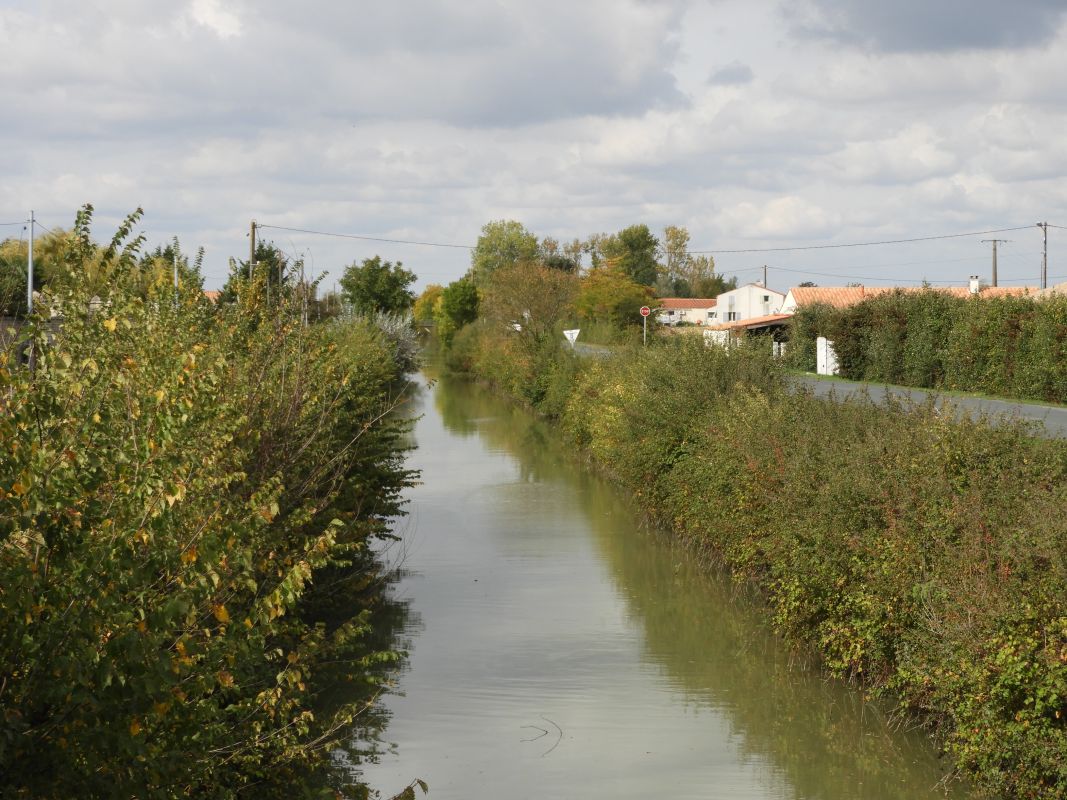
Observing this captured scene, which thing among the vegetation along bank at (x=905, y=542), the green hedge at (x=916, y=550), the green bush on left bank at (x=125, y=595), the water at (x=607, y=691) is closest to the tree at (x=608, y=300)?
the water at (x=607, y=691)

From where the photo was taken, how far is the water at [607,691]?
1077 cm

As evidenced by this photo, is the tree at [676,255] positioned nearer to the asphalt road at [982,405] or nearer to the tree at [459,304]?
the tree at [459,304]

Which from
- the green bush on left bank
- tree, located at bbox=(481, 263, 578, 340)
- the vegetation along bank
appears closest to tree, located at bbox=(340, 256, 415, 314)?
tree, located at bbox=(481, 263, 578, 340)

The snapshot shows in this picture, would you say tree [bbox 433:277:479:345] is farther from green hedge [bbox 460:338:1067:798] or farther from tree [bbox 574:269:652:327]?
green hedge [bbox 460:338:1067:798]

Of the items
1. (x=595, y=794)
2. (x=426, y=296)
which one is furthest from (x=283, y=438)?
(x=426, y=296)

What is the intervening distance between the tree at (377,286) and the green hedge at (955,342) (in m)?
35.4

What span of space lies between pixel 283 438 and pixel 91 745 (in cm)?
681

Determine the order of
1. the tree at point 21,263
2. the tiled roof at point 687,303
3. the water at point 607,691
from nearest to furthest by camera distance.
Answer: the water at point 607,691 < the tree at point 21,263 < the tiled roof at point 687,303

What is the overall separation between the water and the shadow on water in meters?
0.03

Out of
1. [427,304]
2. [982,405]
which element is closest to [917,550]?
[982,405]

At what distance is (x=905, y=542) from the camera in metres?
11.4

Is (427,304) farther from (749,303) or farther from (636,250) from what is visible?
(749,303)

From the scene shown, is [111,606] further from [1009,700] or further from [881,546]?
[881,546]

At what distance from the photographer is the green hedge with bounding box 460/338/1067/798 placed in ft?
28.8
